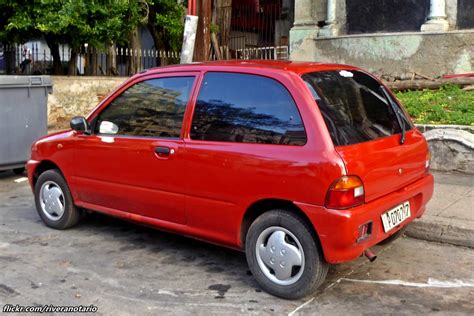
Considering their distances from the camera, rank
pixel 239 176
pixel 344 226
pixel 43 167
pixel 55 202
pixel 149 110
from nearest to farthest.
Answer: pixel 344 226
pixel 239 176
pixel 149 110
pixel 55 202
pixel 43 167

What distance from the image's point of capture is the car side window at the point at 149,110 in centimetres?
456

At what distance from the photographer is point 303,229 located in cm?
377

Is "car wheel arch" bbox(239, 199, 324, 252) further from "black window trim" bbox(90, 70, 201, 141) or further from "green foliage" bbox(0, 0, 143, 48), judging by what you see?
"green foliage" bbox(0, 0, 143, 48)

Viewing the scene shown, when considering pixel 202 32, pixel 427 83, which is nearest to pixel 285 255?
pixel 202 32

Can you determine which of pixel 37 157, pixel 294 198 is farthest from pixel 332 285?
pixel 37 157

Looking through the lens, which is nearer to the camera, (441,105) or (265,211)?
(265,211)

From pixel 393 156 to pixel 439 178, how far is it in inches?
143

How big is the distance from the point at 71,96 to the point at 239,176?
378 inches

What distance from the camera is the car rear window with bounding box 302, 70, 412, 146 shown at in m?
3.87

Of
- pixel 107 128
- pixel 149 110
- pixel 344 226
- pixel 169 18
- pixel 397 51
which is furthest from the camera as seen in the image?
pixel 169 18

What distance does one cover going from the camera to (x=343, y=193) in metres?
3.62

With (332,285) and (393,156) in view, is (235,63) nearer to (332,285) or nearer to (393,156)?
(393,156)

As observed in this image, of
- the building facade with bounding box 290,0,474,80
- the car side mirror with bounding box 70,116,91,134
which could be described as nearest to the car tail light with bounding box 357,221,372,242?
the car side mirror with bounding box 70,116,91,134

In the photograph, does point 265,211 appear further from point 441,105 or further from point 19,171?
point 19,171
